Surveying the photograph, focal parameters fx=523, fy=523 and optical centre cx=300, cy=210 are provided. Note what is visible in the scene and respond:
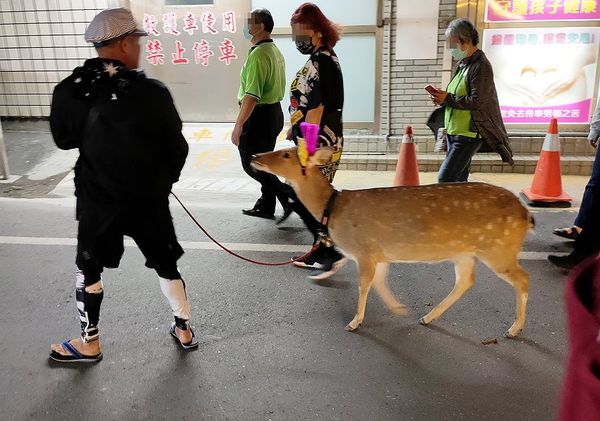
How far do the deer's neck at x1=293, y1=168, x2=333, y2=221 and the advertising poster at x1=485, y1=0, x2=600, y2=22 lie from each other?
5.09 m

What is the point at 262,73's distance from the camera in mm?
5133

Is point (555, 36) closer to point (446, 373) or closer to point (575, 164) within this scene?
point (575, 164)

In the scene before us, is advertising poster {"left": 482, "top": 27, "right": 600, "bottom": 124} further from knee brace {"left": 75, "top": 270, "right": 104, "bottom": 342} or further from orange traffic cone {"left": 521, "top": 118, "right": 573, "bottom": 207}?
knee brace {"left": 75, "top": 270, "right": 104, "bottom": 342}

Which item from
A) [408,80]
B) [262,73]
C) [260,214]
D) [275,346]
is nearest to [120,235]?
[275,346]

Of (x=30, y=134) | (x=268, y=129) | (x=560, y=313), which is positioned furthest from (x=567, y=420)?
(x=30, y=134)

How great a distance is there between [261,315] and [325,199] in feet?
3.18

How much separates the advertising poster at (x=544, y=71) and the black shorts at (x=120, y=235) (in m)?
6.11

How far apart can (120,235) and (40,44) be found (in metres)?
6.86

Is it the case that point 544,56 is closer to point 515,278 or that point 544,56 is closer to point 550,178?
point 550,178

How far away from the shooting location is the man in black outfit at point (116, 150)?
2.69 m

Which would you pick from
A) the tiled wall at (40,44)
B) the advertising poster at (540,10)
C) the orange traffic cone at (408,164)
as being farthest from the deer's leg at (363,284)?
the tiled wall at (40,44)

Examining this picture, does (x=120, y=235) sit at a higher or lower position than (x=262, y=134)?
lower

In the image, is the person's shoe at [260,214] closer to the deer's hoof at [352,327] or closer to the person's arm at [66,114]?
the deer's hoof at [352,327]

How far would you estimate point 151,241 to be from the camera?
3.05m
